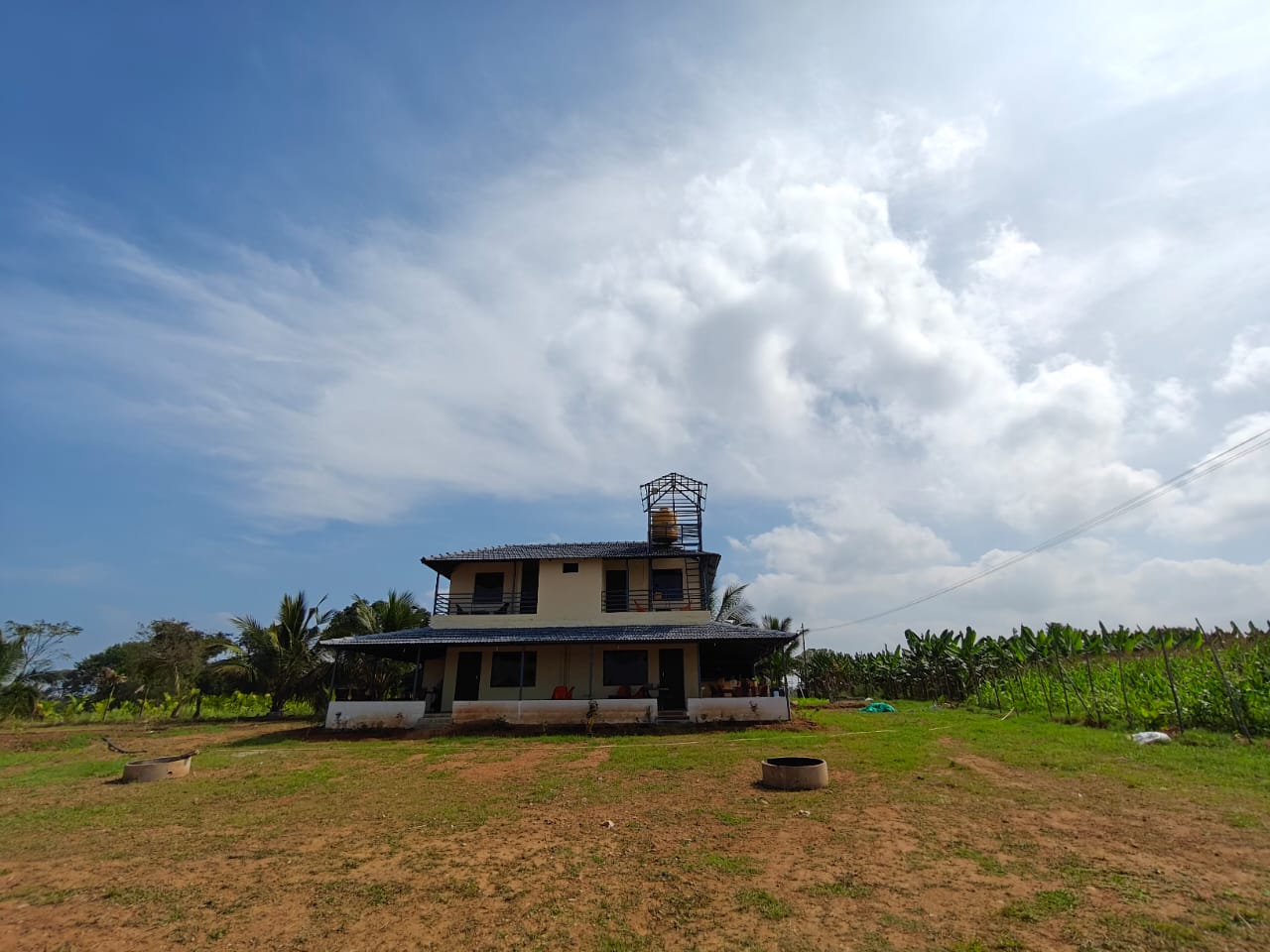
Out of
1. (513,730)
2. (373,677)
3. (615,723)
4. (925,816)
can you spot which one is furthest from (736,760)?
(373,677)

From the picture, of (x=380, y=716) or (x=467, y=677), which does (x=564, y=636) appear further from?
(x=380, y=716)

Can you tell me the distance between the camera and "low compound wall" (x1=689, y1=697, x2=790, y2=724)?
1977cm

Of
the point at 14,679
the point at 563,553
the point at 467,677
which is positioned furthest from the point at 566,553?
the point at 14,679

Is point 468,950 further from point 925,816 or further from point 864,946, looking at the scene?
point 925,816

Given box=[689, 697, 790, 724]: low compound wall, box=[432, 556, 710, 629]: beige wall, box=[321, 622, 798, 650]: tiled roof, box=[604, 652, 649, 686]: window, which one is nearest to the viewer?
box=[689, 697, 790, 724]: low compound wall

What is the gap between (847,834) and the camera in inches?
295

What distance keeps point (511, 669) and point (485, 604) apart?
2981 mm

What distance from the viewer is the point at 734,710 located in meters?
19.8

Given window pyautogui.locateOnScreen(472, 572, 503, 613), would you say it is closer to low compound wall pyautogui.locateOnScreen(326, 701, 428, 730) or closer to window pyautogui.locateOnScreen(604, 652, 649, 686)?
low compound wall pyautogui.locateOnScreen(326, 701, 428, 730)

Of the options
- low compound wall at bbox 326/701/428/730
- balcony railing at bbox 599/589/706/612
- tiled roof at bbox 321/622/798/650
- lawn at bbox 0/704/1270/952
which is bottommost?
lawn at bbox 0/704/1270/952

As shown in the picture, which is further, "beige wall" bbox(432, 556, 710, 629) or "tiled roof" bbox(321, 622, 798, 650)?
"beige wall" bbox(432, 556, 710, 629)

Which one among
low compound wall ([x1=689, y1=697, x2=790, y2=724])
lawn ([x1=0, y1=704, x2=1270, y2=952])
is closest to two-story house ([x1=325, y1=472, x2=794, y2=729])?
low compound wall ([x1=689, y1=697, x2=790, y2=724])

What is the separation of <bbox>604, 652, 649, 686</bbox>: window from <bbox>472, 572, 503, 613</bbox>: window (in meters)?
5.08

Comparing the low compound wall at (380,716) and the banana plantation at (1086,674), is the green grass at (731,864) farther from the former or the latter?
the low compound wall at (380,716)
